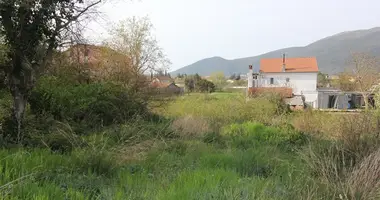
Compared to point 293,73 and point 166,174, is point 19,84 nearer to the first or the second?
point 166,174

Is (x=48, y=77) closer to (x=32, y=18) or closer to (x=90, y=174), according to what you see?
(x=32, y=18)

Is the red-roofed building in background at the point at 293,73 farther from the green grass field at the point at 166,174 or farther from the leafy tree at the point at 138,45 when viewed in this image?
the green grass field at the point at 166,174

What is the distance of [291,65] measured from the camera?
57594 mm

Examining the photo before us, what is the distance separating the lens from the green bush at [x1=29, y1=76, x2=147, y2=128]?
11.6 meters

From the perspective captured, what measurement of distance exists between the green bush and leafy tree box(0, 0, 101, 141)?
270 centimetres

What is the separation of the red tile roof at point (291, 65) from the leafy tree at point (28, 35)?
4991 centimetres

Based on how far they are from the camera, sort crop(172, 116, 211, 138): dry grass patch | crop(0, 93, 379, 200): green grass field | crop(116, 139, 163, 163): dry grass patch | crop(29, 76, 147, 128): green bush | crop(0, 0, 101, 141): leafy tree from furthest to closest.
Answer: crop(29, 76, 147, 128): green bush → crop(172, 116, 211, 138): dry grass patch → crop(0, 0, 101, 141): leafy tree → crop(116, 139, 163, 163): dry grass patch → crop(0, 93, 379, 200): green grass field

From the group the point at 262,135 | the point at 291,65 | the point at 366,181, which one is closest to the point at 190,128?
the point at 262,135

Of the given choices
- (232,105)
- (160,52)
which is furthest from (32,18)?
(160,52)

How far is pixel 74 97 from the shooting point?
12.1 metres

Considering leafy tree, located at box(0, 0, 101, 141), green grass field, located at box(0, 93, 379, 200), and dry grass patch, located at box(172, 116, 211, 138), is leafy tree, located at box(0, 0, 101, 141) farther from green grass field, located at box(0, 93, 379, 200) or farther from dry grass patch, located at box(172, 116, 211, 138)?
dry grass patch, located at box(172, 116, 211, 138)

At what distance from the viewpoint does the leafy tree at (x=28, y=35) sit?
26.7 ft

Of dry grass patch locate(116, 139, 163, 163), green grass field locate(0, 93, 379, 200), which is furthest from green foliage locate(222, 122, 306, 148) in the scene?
dry grass patch locate(116, 139, 163, 163)

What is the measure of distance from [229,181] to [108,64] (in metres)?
13.9
